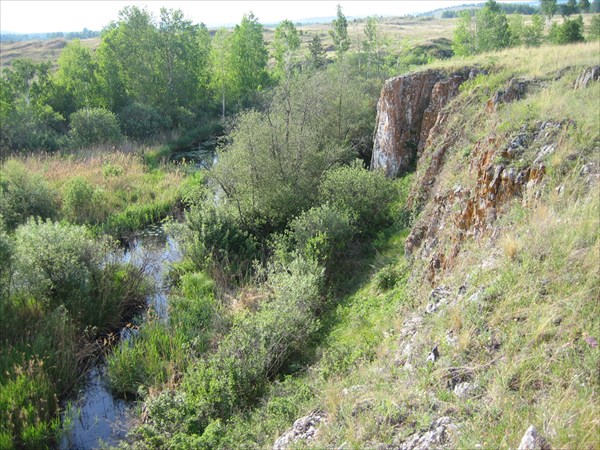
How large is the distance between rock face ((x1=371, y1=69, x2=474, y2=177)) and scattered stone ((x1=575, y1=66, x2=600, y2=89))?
189 inches

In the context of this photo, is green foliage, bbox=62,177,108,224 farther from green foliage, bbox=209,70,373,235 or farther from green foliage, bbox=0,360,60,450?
green foliage, bbox=0,360,60,450

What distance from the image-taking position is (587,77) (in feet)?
38.2

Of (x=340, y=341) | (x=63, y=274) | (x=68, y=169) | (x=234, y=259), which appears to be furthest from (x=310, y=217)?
(x=68, y=169)

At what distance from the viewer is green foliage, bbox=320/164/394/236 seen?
16.0 m

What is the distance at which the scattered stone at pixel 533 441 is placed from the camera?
14.2 feet

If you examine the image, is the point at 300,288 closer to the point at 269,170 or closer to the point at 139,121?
the point at 269,170

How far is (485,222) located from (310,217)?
6195mm

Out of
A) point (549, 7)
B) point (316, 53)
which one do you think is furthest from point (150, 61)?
point (549, 7)

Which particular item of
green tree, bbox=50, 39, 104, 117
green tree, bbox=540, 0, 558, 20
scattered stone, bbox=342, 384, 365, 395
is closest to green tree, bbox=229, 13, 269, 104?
green tree, bbox=50, 39, 104, 117

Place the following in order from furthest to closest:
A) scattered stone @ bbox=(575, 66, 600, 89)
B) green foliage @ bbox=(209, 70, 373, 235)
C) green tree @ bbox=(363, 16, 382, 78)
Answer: green tree @ bbox=(363, 16, 382, 78) < green foliage @ bbox=(209, 70, 373, 235) < scattered stone @ bbox=(575, 66, 600, 89)

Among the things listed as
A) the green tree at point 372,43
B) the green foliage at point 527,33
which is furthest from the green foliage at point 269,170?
the green foliage at point 527,33

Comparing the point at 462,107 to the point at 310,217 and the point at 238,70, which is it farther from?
the point at 238,70

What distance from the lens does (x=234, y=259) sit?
15.4 m

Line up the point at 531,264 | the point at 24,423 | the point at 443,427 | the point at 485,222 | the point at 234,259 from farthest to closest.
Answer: the point at 234,259 → the point at 485,222 → the point at 24,423 → the point at 531,264 → the point at 443,427
